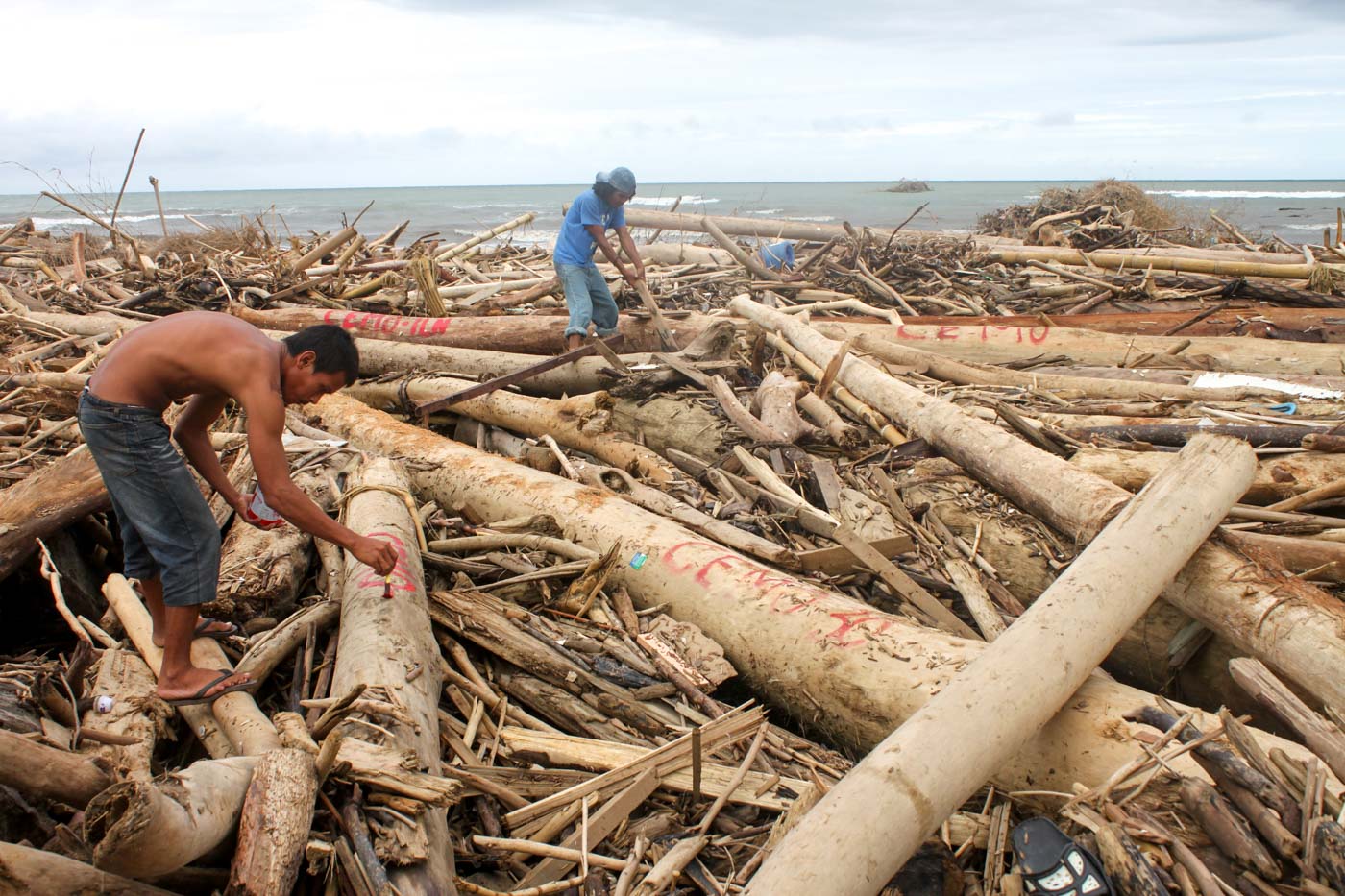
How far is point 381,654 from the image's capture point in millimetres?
3260

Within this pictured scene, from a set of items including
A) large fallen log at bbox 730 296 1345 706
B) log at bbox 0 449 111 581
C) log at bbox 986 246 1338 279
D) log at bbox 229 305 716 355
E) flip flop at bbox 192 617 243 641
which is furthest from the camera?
log at bbox 986 246 1338 279

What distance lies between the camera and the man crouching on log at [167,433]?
3.16m

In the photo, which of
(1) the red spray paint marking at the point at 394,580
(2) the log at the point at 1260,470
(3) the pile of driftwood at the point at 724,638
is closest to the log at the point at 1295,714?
(3) the pile of driftwood at the point at 724,638

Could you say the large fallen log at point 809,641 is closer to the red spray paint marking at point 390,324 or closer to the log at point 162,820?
the log at point 162,820

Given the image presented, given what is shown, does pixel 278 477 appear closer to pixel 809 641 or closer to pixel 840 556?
pixel 809 641

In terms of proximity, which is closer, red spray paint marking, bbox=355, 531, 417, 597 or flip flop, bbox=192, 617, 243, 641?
flip flop, bbox=192, 617, 243, 641

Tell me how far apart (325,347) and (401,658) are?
4.12 ft

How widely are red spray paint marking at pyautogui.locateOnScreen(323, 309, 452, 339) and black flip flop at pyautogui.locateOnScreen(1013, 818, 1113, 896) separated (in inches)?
296

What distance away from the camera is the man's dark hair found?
127 inches

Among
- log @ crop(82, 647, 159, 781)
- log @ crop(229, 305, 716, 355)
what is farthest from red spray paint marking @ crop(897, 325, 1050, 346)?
log @ crop(82, 647, 159, 781)

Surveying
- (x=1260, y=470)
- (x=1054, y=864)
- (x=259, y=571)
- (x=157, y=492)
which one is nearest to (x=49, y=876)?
(x=157, y=492)

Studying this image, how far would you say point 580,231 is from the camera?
8.78 metres

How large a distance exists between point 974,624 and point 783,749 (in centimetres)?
146

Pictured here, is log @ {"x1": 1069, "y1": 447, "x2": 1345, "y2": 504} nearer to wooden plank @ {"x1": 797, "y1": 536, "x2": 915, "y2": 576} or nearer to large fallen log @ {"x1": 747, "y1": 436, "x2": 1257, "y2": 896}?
large fallen log @ {"x1": 747, "y1": 436, "x2": 1257, "y2": 896}
